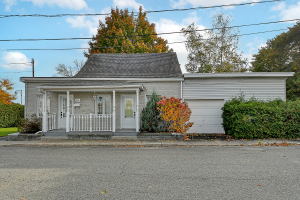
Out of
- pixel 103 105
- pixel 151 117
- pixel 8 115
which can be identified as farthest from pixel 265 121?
pixel 8 115

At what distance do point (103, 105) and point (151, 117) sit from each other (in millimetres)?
3159

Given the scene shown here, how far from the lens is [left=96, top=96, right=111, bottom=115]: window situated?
12.2 m

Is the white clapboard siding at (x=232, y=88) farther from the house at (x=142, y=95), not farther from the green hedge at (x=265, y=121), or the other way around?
the green hedge at (x=265, y=121)

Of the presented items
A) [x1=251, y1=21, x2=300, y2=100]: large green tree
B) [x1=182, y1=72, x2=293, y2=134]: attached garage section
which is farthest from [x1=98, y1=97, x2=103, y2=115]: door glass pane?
[x1=251, y1=21, x2=300, y2=100]: large green tree

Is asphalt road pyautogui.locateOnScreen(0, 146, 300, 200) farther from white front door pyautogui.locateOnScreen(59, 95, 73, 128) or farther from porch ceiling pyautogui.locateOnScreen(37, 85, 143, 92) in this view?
white front door pyautogui.locateOnScreen(59, 95, 73, 128)

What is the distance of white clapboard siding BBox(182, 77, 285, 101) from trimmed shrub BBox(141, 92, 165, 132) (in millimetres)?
2043

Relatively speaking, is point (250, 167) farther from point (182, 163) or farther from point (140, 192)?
point (140, 192)

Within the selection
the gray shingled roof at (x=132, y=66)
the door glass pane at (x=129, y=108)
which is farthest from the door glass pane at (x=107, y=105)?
the gray shingled roof at (x=132, y=66)

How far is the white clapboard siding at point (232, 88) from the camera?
39.1ft

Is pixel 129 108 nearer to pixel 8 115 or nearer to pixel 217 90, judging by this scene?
pixel 217 90

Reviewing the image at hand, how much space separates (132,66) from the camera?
14461 mm

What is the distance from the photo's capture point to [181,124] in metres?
10.6

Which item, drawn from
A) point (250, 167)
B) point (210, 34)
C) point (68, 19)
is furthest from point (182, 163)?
point (210, 34)

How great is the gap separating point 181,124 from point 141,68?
551 cm
